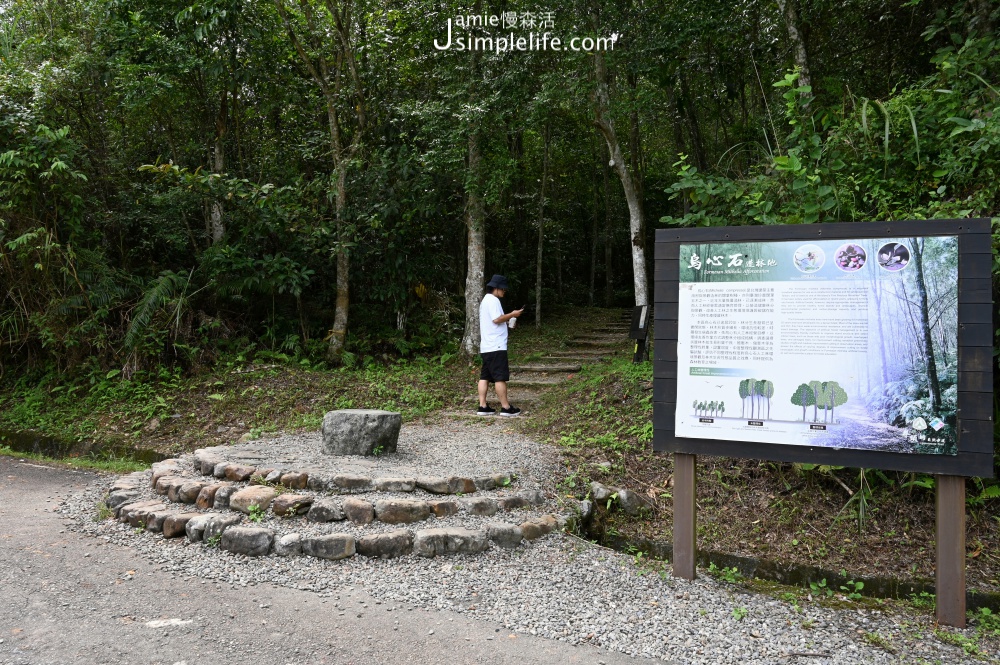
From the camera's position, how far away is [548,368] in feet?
33.8

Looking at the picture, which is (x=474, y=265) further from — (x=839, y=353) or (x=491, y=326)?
(x=839, y=353)

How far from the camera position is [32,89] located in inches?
391

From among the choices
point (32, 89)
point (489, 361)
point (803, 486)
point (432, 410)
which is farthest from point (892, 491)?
point (32, 89)

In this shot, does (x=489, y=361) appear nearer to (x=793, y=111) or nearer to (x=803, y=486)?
(x=803, y=486)

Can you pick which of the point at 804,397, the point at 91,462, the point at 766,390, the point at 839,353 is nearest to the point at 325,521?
the point at 766,390

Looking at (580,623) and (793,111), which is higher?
(793,111)

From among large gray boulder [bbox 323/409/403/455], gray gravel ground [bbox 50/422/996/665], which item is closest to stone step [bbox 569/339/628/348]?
large gray boulder [bbox 323/409/403/455]

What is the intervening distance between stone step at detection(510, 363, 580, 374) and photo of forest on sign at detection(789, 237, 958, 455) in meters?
6.41

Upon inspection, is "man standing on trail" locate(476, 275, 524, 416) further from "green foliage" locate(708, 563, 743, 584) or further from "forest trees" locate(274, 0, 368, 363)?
"green foliage" locate(708, 563, 743, 584)

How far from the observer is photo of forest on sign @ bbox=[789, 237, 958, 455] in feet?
11.9

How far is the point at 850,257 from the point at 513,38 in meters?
7.24

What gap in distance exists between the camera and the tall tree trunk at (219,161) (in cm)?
1118

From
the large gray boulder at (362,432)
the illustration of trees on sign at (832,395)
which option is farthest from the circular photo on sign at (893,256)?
the large gray boulder at (362,432)

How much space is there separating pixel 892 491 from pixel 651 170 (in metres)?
16.1
